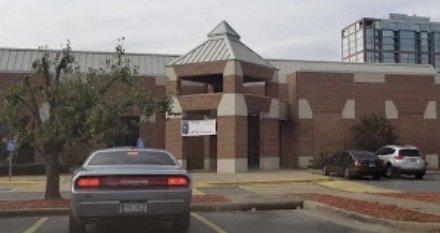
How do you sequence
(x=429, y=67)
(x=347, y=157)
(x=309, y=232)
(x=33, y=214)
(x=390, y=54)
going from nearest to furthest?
(x=309, y=232) < (x=33, y=214) < (x=347, y=157) < (x=429, y=67) < (x=390, y=54)

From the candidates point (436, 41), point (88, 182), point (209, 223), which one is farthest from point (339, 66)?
point (436, 41)

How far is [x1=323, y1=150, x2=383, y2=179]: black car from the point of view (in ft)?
94.4

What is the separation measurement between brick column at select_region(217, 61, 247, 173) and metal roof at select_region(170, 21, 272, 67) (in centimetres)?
115

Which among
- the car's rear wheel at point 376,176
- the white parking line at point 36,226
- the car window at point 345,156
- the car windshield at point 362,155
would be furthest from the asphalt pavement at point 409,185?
the white parking line at point 36,226

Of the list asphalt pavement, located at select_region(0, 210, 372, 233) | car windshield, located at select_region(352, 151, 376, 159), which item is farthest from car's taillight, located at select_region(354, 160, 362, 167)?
asphalt pavement, located at select_region(0, 210, 372, 233)

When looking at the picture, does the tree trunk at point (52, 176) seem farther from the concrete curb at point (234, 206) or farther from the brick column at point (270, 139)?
the brick column at point (270, 139)

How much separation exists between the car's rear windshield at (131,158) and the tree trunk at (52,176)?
603 cm

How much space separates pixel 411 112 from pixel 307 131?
7955mm

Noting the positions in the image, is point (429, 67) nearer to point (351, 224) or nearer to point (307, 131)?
point (307, 131)

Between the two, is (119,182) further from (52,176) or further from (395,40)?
(395,40)

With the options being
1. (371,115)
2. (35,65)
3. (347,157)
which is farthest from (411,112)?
(35,65)

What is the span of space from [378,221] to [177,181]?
4.09 meters

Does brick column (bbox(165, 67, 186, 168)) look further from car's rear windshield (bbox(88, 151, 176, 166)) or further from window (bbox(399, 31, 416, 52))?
window (bbox(399, 31, 416, 52))

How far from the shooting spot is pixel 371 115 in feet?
135
